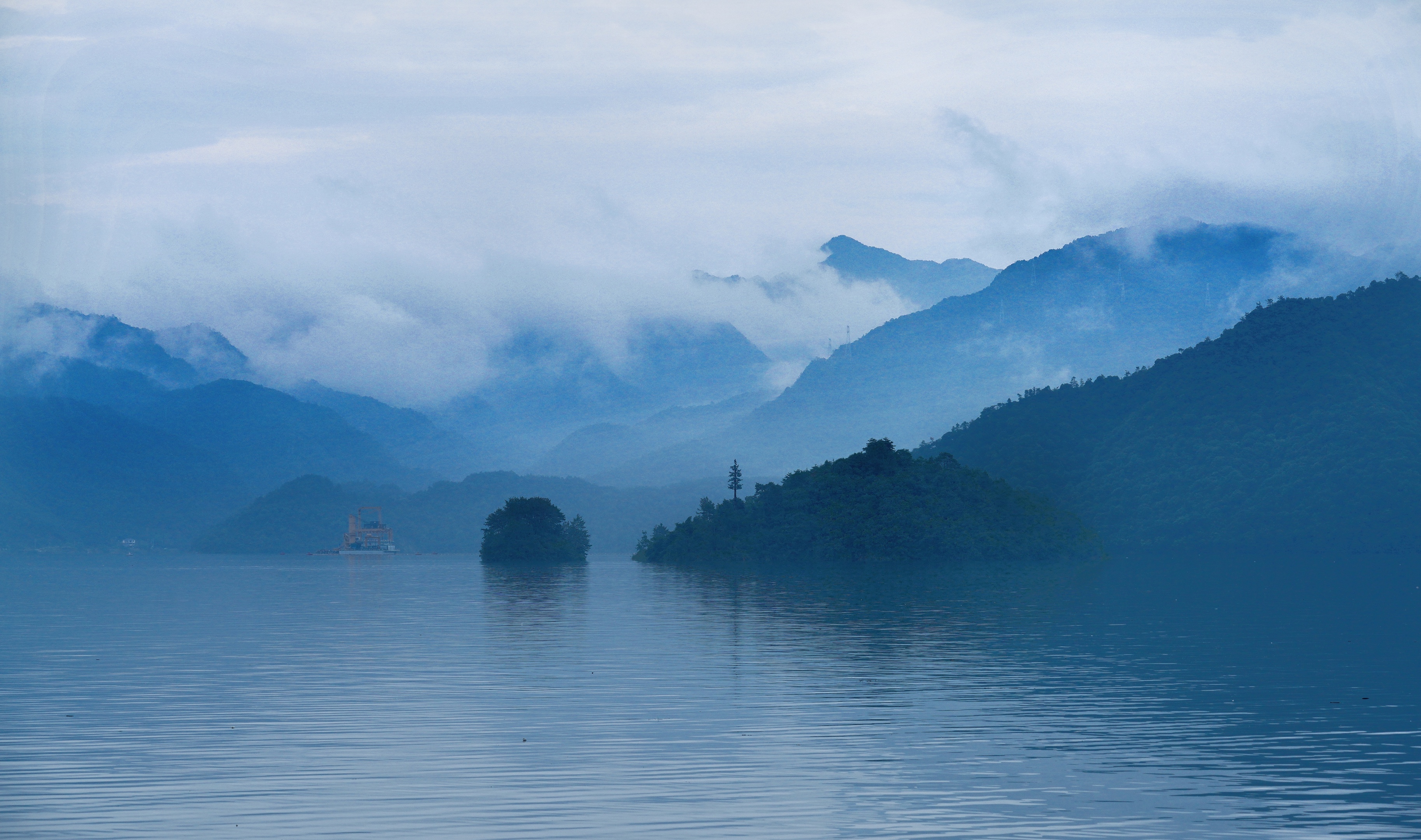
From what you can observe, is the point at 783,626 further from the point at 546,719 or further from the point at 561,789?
the point at 561,789

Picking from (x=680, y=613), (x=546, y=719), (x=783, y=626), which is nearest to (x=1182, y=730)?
(x=546, y=719)

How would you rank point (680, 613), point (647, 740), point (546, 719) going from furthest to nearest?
point (680, 613) < point (546, 719) < point (647, 740)

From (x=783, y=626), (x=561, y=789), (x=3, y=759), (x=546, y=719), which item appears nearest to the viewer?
(x=561, y=789)

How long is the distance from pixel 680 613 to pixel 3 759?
63381mm

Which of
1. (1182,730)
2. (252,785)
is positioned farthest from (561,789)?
(1182,730)

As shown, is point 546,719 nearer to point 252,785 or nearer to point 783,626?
point 252,785

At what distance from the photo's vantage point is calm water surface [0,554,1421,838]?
28688mm

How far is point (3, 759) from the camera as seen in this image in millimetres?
35812

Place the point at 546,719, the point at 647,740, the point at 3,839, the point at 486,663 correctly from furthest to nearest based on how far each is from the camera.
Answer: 1. the point at 486,663
2. the point at 546,719
3. the point at 647,740
4. the point at 3,839

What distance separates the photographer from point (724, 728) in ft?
132

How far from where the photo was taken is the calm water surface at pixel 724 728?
28688 millimetres

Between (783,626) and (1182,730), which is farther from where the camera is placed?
(783,626)

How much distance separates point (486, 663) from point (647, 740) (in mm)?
23911

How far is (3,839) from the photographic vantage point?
2673cm
